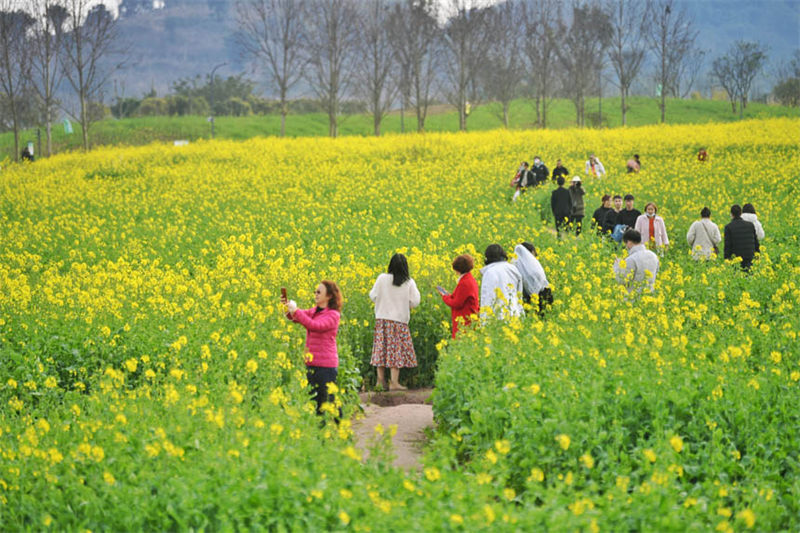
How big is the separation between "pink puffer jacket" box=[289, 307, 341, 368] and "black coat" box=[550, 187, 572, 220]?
10095mm

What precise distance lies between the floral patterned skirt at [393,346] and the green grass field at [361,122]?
4632 centimetres

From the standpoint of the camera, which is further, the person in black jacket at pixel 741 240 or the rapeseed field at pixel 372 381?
the person in black jacket at pixel 741 240

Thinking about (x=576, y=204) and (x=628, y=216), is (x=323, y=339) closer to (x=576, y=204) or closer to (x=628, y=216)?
(x=628, y=216)

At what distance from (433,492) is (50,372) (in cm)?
516

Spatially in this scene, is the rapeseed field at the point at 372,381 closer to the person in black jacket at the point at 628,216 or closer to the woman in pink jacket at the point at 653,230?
the person in black jacket at the point at 628,216

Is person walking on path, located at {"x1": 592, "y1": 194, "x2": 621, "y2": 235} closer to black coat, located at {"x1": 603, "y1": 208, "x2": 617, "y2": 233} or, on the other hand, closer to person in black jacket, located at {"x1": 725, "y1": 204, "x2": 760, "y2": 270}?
black coat, located at {"x1": 603, "y1": 208, "x2": 617, "y2": 233}

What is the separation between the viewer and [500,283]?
9195 millimetres

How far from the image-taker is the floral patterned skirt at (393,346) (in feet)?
32.2

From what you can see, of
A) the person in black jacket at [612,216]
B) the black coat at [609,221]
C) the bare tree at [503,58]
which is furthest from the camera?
the bare tree at [503,58]

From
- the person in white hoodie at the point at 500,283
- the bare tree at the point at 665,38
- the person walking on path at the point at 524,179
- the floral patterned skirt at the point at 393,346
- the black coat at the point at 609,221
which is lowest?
the floral patterned skirt at the point at 393,346

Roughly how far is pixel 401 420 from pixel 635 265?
4.33 m

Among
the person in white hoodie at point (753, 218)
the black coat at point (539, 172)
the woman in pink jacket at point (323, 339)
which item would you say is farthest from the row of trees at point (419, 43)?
the woman in pink jacket at point (323, 339)

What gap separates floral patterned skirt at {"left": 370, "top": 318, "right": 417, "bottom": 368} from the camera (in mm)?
9828

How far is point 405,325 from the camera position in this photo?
9.84 m
